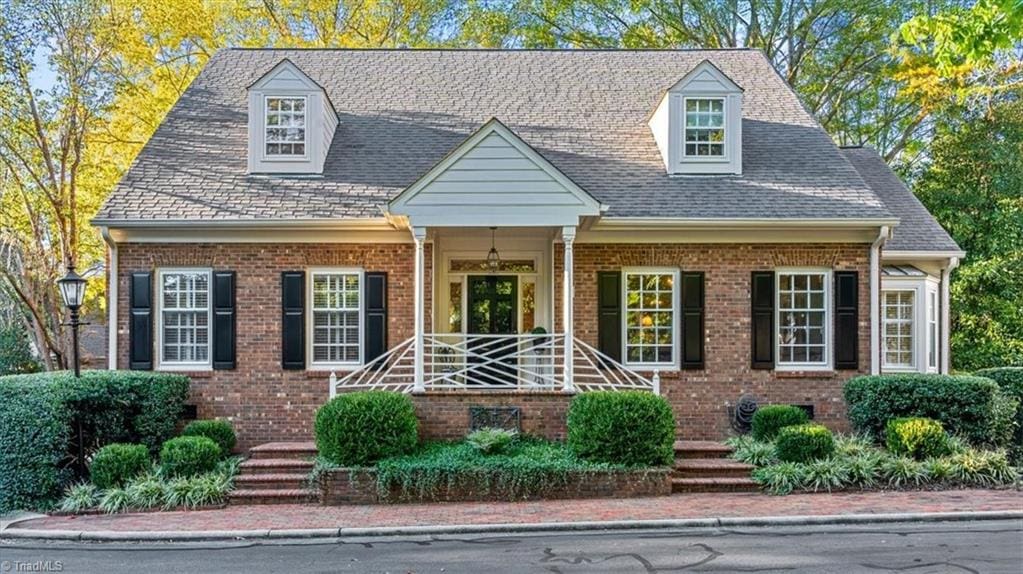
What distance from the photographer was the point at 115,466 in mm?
10344

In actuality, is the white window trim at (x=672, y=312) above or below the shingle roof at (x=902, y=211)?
below

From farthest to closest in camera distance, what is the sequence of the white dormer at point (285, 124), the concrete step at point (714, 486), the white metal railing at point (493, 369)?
the white dormer at point (285, 124)
the white metal railing at point (493, 369)
the concrete step at point (714, 486)

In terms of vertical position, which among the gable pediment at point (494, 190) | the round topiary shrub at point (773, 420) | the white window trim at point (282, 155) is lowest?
the round topiary shrub at point (773, 420)

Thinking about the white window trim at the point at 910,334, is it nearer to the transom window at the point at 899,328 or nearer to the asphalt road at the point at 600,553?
the transom window at the point at 899,328

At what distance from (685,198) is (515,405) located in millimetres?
4563

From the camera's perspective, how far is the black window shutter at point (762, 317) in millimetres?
12727

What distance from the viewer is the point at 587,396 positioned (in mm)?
10812

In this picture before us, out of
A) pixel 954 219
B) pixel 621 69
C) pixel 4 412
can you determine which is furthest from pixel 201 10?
pixel 954 219

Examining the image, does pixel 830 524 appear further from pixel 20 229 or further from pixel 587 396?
pixel 20 229

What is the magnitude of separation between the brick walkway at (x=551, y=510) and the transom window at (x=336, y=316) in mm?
3233

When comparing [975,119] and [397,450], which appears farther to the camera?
[975,119]

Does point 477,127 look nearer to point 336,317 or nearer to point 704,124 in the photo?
point 704,124

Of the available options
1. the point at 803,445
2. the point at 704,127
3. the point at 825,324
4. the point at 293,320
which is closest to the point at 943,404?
the point at 825,324

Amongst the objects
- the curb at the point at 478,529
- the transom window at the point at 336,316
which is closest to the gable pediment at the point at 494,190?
the transom window at the point at 336,316
